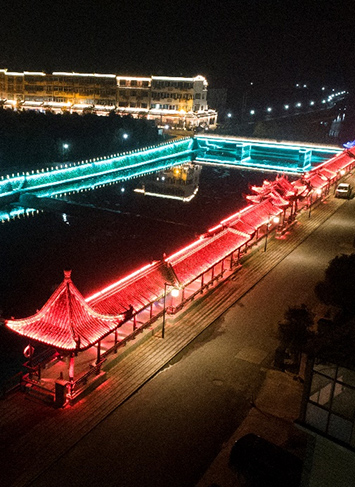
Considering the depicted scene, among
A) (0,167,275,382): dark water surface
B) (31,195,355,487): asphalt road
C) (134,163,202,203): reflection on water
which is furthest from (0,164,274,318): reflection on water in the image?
(31,195,355,487): asphalt road

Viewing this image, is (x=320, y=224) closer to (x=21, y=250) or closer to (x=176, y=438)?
(x=21, y=250)

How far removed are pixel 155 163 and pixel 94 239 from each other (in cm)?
4753

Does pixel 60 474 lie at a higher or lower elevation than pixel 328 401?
lower

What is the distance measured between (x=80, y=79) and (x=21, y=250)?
9043 cm

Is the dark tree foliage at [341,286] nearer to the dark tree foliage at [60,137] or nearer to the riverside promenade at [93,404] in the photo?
the riverside promenade at [93,404]

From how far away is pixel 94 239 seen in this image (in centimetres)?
4881

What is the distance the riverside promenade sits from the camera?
17.0 metres

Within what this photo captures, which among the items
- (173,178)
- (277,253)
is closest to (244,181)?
(173,178)

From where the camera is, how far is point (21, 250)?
4603cm

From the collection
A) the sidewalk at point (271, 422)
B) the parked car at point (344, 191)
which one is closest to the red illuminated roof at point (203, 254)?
the sidewalk at point (271, 422)

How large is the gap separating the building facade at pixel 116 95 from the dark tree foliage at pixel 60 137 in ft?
49.0

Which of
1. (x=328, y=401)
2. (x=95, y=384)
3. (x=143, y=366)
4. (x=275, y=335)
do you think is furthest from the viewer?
(x=275, y=335)

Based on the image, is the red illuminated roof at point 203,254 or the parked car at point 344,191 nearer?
the red illuminated roof at point 203,254

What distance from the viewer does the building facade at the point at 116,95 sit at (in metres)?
116
